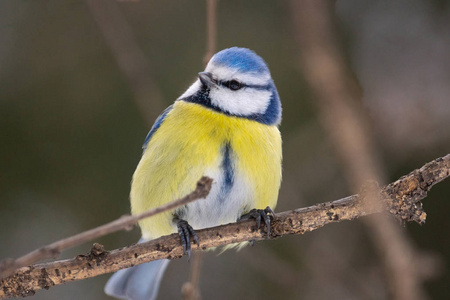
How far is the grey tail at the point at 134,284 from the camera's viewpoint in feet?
9.67

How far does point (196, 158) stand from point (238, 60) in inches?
25.0

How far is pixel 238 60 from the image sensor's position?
9.31 ft

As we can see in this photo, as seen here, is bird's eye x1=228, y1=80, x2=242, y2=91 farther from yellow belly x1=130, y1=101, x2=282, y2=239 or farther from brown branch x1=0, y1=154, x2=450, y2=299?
brown branch x1=0, y1=154, x2=450, y2=299

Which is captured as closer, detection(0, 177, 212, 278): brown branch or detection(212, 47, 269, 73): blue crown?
detection(0, 177, 212, 278): brown branch

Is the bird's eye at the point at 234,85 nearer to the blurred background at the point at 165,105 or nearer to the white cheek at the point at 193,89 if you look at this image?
the white cheek at the point at 193,89

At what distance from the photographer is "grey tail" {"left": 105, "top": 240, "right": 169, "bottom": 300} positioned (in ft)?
9.67

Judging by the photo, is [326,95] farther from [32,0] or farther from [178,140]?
[32,0]

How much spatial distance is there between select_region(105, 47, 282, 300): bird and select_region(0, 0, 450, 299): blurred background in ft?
2.51

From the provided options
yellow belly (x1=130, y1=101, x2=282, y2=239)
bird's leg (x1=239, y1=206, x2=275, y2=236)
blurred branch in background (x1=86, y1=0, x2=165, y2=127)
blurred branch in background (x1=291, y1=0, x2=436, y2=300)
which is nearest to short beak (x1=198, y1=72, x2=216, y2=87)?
yellow belly (x1=130, y1=101, x2=282, y2=239)

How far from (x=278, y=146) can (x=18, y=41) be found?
7.03 ft

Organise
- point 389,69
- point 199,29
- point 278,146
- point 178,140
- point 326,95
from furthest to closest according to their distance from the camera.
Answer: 1. point 199,29
2. point 389,69
3. point 278,146
4. point 178,140
5. point 326,95

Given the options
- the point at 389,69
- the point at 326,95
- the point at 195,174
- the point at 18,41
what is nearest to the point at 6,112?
the point at 18,41

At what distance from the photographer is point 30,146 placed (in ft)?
12.2

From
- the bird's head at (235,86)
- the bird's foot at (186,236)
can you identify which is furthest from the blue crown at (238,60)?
the bird's foot at (186,236)
